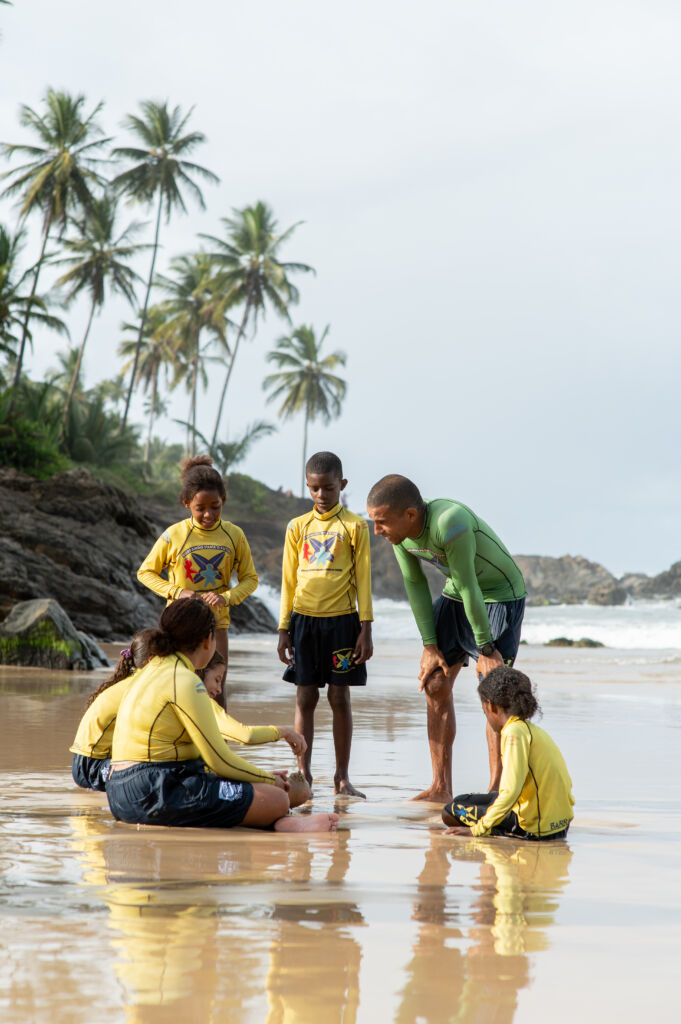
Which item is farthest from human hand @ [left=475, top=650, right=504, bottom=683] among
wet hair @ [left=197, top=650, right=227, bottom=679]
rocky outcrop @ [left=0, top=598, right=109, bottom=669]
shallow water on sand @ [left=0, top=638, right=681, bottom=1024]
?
rocky outcrop @ [left=0, top=598, right=109, bottom=669]

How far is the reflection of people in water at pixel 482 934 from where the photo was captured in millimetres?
2213

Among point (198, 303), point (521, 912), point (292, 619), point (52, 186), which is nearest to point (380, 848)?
point (521, 912)

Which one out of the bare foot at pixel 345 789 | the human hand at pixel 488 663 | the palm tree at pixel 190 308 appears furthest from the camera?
the palm tree at pixel 190 308

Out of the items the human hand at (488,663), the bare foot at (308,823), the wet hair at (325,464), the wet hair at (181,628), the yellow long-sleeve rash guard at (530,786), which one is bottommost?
the bare foot at (308,823)

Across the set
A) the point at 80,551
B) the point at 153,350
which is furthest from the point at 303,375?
the point at 80,551

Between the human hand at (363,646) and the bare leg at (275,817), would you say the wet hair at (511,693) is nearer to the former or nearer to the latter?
the bare leg at (275,817)

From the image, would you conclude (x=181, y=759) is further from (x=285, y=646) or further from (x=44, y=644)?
(x=44, y=644)

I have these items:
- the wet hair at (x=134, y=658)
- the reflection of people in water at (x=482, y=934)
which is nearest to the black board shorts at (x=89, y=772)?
the wet hair at (x=134, y=658)

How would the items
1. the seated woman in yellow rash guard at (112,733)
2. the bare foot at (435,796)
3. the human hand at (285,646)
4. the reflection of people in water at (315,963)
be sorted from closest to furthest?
the reflection of people in water at (315,963) → the seated woman in yellow rash guard at (112,733) → the bare foot at (435,796) → the human hand at (285,646)

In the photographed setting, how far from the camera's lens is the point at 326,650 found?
5566 millimetres

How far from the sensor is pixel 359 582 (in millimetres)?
5586

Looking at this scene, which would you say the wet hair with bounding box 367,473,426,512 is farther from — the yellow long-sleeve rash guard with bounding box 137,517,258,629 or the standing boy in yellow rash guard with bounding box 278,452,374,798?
the yellow long-sleeve rash guard with bounding box 137,517,258,629

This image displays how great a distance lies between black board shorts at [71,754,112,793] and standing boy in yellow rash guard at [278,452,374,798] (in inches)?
44.7

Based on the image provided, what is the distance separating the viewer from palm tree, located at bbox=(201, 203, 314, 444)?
45.8 m
